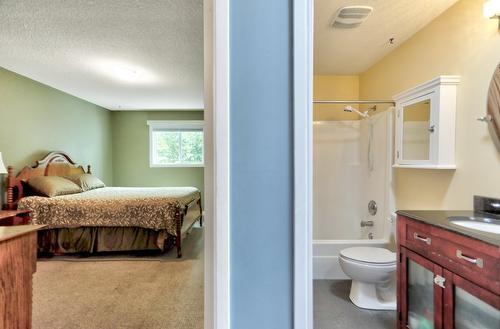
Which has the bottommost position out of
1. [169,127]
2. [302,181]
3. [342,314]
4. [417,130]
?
[342,314]

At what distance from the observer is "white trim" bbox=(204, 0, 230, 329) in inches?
37.4

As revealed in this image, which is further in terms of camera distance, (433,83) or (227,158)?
(433,83)

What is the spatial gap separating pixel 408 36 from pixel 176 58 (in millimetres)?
2300

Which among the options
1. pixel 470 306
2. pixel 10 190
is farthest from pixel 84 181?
pixel 470 306

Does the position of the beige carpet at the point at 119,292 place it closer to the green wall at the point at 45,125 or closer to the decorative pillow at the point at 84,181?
the decorative pillow at the point at 84,181

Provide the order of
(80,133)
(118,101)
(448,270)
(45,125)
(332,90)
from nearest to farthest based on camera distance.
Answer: (448,270)
(332,90)
(45,125)
(80,133)
(118,101)

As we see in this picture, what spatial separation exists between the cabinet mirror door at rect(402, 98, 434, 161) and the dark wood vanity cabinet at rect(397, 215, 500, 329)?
0.78m

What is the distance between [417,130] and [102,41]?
115 inches

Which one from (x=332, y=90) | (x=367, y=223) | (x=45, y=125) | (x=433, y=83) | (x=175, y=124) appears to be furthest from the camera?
(x=175, y=124)

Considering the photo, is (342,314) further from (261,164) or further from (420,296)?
(261,164)

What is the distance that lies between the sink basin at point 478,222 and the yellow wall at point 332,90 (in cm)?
221

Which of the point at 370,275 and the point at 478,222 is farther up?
the point at 478,222

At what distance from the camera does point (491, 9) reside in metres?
1.63

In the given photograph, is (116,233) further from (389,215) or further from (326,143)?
(389,215)
